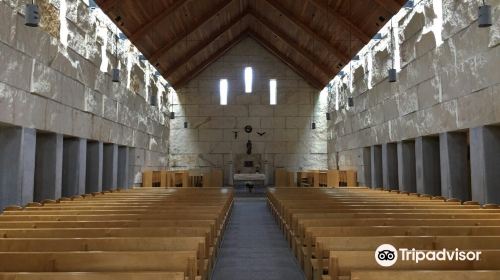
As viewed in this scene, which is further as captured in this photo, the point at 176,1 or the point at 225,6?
the point at 225,6

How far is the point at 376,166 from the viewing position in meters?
13.4

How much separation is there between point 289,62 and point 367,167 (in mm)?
7793

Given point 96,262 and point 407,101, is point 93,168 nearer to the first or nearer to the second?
point 407,101

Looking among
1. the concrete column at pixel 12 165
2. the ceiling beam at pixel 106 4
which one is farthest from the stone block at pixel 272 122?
the concrete column at pixel 12 165

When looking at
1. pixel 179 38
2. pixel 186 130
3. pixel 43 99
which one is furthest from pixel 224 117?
pixel 43 99

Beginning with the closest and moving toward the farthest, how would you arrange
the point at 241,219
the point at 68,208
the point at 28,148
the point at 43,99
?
the point at 68,208 < the point at 28,148 < the point at 43,99 < the point at 241,219

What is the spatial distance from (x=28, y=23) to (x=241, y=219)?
18.9ft

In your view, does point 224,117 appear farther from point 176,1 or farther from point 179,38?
point 176,1

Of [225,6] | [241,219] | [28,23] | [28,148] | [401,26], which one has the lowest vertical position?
[241,219]

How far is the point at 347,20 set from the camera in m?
12.0

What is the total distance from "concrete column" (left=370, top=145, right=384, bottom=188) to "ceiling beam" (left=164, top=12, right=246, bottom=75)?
310 inches

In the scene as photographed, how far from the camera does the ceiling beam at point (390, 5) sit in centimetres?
998

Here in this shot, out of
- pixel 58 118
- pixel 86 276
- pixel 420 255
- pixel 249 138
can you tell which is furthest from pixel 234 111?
pixel 86 276

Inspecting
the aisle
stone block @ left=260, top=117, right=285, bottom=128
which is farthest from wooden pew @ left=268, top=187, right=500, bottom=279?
stone block @ left=260, top=117, right=285, bottom=128
